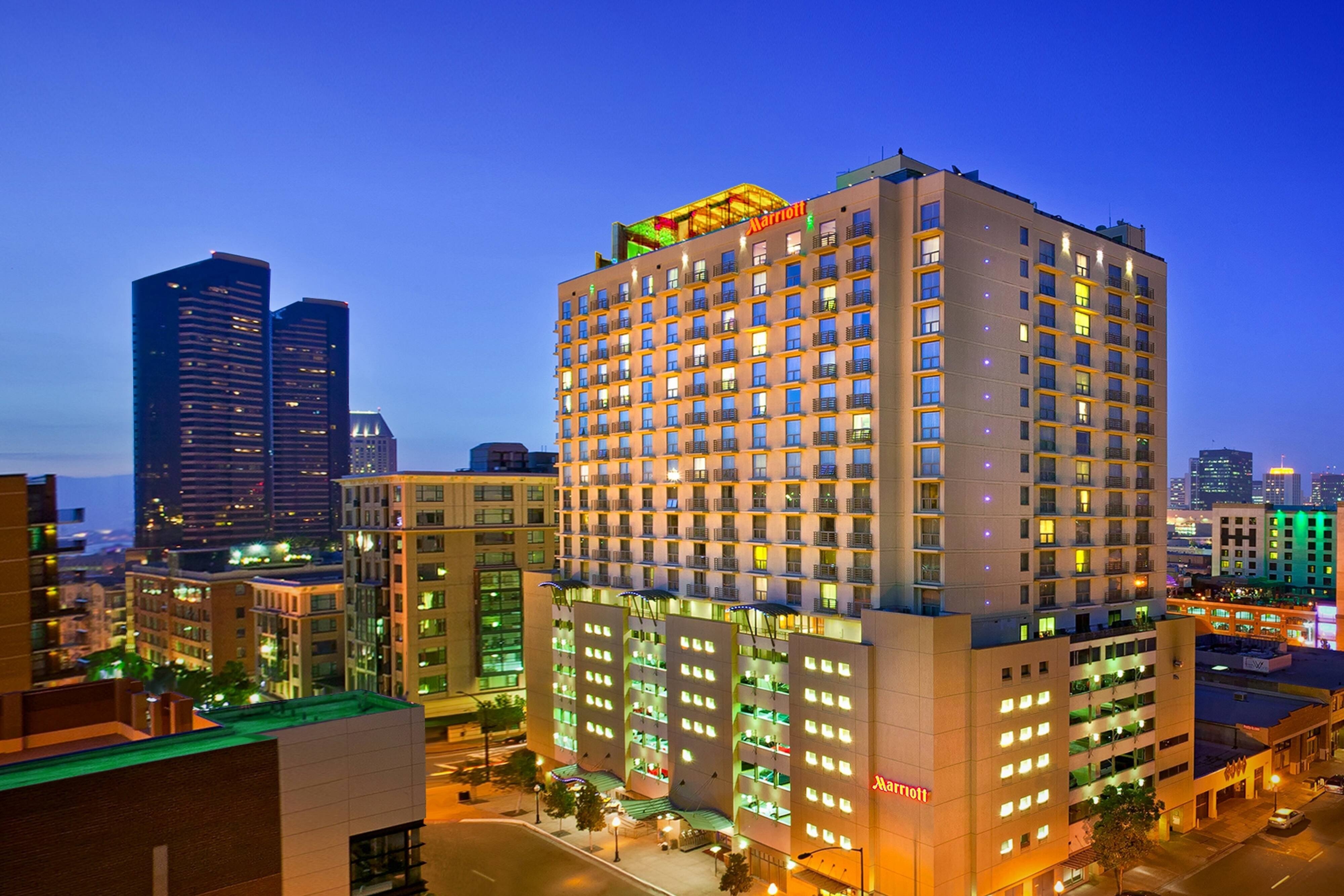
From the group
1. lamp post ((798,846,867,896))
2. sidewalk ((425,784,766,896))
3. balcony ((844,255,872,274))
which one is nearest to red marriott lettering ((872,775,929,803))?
lamp post ((798,846,867,896))

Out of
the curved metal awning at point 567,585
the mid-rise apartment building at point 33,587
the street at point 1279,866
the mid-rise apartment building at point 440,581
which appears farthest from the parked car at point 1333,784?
the mid-rise apartment building at point 33,587

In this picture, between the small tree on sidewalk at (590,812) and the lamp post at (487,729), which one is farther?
the lamp post at (487,729)

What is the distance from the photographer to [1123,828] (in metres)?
55.8

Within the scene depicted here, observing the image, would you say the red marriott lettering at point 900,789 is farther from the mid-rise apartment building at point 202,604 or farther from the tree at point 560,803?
the mid-rise apartment building at point 202,604

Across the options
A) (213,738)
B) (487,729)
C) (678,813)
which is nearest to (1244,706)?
(678,813)

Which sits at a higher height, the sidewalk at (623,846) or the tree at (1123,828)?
the tree at (1123,828)

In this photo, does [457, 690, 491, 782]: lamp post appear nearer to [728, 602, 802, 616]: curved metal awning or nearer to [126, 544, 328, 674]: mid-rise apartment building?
[728, 602, 802, 616]: curved metal awning

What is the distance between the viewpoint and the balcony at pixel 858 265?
58.5 metres

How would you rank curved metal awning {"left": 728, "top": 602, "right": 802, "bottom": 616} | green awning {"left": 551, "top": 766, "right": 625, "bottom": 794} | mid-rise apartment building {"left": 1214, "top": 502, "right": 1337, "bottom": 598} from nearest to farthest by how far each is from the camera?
curved metal awning {"left": 728, "top": 602, "right": 802, "bottom": 616} → green awning {"left": 551, "top": 766, "right": 625, "bottom": 794} → mid-rise apartment building {"left": 1214, "top": 502, "right": 1337, "bottom": 598}

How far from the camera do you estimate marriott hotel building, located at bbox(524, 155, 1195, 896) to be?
53125 mm

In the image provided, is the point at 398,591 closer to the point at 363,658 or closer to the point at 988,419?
the point at 363,658

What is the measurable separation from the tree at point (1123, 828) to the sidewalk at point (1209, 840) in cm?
120

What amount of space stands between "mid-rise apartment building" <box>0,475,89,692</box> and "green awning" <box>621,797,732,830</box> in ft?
150

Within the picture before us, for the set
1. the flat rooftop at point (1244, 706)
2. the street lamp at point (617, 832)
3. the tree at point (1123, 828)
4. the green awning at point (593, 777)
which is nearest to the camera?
the tree at point (1123, 828)
